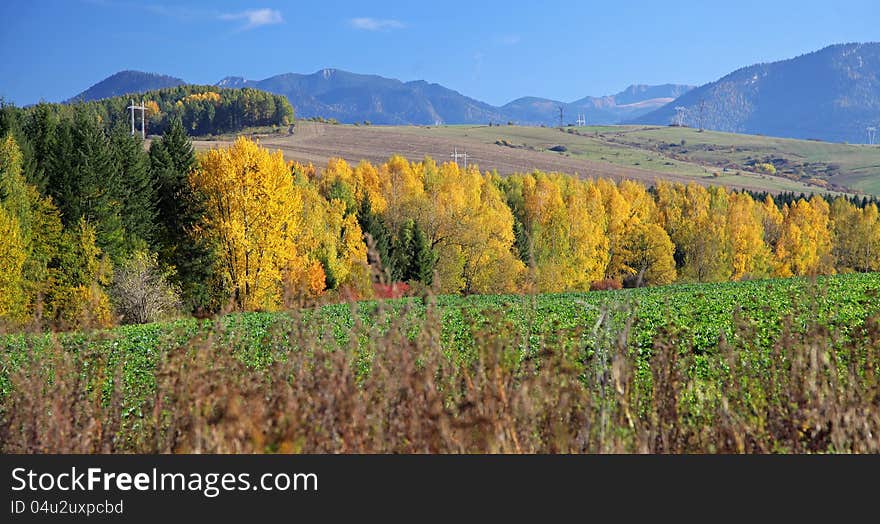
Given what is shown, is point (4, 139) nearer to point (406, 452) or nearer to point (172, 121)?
point (172, 121)

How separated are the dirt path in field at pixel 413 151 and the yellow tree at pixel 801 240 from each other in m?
35.8

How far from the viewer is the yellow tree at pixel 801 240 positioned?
274 ft

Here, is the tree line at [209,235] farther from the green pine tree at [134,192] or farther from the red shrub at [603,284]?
the red shrub at [603,284]

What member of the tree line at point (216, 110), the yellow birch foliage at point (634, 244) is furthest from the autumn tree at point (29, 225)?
the tree line at point (216, 110)

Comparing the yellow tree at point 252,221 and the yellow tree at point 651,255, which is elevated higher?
the yellow tree at point 252,221

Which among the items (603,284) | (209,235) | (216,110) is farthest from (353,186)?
(216,110)

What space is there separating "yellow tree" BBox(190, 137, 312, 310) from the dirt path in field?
65726 mm

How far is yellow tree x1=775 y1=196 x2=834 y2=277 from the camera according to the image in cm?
8356

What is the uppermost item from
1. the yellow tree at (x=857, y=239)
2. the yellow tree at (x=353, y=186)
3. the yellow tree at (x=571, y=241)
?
Answer: the yellow tree at (x=353, y=186)

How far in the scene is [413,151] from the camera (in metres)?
138

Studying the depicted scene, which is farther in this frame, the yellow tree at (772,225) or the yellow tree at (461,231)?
the yellow tree at (772,225)

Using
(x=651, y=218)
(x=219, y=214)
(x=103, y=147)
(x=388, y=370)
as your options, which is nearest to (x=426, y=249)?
(x=219, y=214)

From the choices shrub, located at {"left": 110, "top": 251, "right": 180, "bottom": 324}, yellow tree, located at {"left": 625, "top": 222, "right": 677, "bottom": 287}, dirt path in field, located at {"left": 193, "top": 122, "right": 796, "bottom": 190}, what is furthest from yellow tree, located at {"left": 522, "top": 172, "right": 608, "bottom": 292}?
dirt path in field, located at {"left": 193, "top": 122, "right": 796, "bottom": 190}
